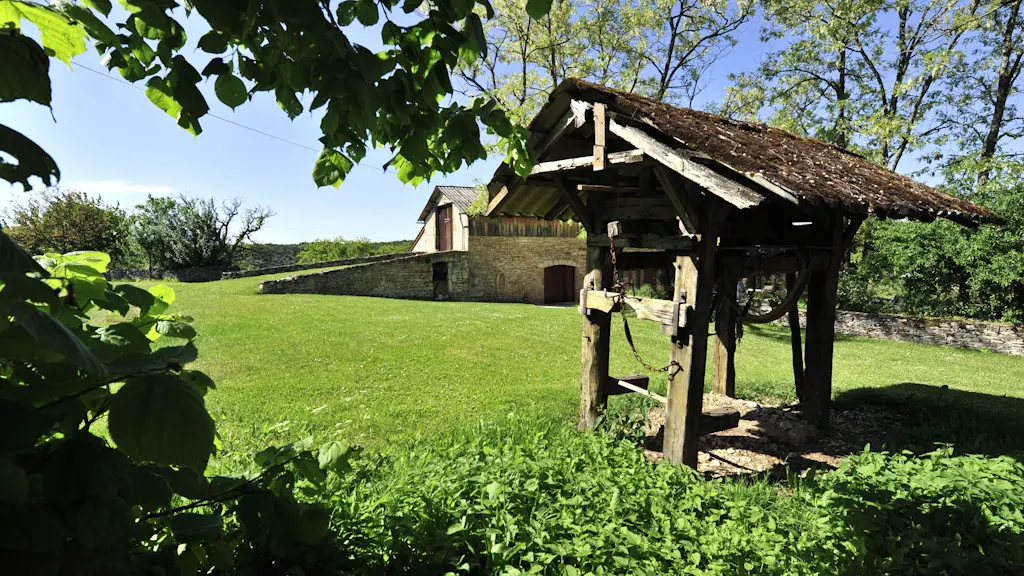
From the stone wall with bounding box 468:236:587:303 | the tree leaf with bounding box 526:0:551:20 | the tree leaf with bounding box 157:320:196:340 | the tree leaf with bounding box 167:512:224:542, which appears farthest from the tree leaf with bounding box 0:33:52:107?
the stone wall with bounding box 468:236:587:303

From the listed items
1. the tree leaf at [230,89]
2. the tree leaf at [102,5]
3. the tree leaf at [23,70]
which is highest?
the tree leaf at [102,5]

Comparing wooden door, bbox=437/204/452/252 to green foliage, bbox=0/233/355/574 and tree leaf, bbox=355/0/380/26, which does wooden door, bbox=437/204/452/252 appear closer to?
tree leaf, bbox=355/0/380/26

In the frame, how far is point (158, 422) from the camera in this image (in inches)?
34.0

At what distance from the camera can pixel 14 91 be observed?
1021 mm

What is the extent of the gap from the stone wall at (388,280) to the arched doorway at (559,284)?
15.4 feet

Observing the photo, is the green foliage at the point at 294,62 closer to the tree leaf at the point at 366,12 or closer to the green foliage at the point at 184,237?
the tree leaf at the point at 366,12

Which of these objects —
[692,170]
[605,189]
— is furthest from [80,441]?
[605,189]

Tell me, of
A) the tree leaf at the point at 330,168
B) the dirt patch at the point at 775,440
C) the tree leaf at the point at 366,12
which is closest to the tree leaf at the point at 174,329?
the tree leaf at the point at 330,168

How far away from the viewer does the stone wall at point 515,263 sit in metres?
24.5

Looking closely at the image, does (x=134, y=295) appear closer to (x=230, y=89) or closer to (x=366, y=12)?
(x=230, y=89)

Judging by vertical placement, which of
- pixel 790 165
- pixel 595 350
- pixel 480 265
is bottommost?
pixel 595 350

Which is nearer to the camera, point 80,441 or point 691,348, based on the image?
point 80,441

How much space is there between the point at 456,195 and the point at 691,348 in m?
23.2

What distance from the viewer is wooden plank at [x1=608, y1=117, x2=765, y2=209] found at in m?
3.61
